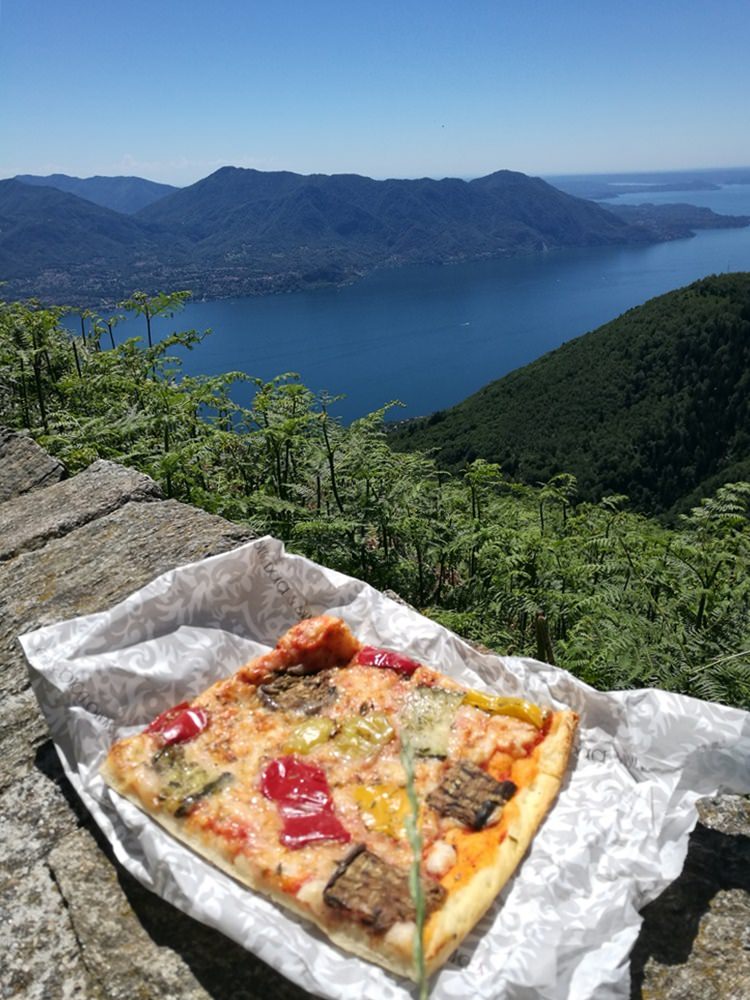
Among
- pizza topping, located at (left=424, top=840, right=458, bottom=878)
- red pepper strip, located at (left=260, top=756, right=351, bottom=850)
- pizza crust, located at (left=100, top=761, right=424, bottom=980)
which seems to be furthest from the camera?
red pepper strip, located at (left=260, top=756, right=351, bottom=850)

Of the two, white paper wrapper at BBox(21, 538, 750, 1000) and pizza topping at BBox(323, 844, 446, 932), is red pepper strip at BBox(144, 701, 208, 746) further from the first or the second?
pizza topping at BBox(323, 844, 446, 932)

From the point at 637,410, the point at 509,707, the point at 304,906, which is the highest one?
the point at 509,707

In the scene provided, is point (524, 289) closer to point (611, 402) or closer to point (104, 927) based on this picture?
point (611, 402)

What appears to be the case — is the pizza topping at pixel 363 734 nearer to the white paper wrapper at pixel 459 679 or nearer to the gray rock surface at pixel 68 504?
the white paper wrapper at pixel 459 679

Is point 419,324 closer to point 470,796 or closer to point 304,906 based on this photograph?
point 470,796

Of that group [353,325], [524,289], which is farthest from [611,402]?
[524,289]

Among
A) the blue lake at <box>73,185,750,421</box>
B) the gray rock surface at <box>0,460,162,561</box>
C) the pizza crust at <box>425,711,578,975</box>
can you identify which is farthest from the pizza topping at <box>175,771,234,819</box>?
the blue lake at <box>73,185,750,421</box>

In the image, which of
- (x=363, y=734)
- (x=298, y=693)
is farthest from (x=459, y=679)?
(x=298, y=693)
